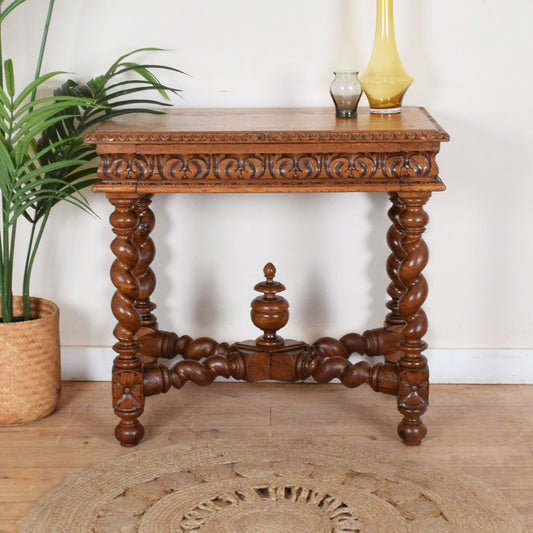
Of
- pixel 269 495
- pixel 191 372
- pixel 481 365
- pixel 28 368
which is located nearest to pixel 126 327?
pixel 191 372

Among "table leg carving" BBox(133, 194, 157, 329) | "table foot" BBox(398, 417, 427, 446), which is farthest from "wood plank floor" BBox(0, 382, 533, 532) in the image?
"table leg carving" BBox(133, 194, 157, 329)

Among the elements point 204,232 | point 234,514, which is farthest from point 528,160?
point 234,514

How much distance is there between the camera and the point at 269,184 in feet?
7.66

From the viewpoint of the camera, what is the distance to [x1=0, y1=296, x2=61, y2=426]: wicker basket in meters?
2.65

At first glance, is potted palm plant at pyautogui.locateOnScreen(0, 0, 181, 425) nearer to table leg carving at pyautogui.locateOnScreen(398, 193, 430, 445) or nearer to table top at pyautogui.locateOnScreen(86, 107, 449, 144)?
table top at pyautogui.locateOnScreen(86, 107, 449, 144)

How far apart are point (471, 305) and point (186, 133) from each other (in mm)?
1321

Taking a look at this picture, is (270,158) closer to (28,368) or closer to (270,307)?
(270,307)

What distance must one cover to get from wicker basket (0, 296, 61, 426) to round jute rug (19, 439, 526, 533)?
425 millimetres

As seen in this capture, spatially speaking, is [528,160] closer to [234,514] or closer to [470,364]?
[470,364]

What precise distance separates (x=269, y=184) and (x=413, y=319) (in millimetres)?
605

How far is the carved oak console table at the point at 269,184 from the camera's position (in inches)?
90.7

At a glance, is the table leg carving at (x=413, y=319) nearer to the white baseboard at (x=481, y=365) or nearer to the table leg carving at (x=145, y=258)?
the white baseboard at (x=481, y=365)

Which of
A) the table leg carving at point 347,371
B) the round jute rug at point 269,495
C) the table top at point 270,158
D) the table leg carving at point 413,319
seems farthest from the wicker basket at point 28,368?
the table leg carving at point 413,319

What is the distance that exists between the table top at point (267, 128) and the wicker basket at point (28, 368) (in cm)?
70
